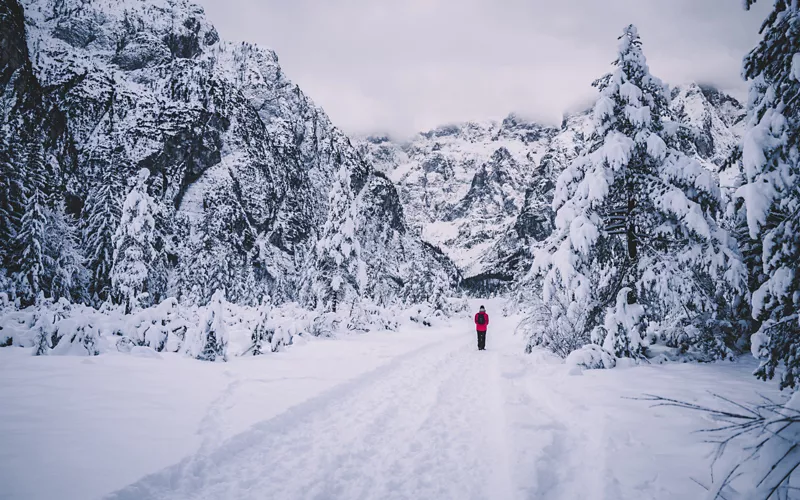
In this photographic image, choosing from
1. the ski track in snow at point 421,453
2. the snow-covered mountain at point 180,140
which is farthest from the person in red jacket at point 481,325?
the snow-covered mountain at point 180,140

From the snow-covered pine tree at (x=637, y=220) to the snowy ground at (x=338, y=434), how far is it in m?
1.72

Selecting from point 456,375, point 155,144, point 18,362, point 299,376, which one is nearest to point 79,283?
point 18,362

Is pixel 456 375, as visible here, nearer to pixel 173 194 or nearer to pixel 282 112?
pixel 173 194

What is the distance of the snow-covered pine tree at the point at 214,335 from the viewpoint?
867cm

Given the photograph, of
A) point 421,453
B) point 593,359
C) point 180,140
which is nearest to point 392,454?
point 421,453

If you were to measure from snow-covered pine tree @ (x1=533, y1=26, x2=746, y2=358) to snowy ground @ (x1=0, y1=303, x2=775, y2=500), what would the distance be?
1.72 m

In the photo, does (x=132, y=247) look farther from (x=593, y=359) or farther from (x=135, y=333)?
(x=593, y=359)

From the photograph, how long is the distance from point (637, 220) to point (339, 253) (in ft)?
61.4

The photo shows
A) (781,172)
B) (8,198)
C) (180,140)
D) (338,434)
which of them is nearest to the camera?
(781,172)

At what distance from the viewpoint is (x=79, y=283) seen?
95.2ft

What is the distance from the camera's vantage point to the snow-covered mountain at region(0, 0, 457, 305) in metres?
53.6

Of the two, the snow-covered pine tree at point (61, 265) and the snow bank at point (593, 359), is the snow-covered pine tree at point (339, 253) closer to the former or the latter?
the snow-covered pine tree at point (61, 265)

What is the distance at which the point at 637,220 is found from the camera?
8.67m

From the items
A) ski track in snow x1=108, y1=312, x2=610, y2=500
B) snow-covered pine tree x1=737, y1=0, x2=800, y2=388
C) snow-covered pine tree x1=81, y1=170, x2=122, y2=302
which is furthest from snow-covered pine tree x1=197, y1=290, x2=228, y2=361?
snow-covered pine tree x1=81, y1=170, x2=122, y2=302
